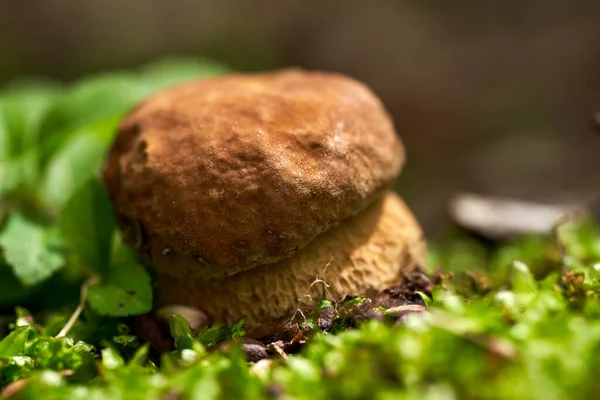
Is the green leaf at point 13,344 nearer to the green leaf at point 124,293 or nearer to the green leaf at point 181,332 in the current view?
the green leaf at point 124,293

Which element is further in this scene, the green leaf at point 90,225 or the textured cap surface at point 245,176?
the green leaf at point 90,225

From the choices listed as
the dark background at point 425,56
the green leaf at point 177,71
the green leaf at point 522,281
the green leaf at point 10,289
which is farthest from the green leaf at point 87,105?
the dark background at point 425,56

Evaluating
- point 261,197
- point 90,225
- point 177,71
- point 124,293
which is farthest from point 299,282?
point 177,71

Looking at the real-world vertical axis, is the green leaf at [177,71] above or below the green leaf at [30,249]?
above

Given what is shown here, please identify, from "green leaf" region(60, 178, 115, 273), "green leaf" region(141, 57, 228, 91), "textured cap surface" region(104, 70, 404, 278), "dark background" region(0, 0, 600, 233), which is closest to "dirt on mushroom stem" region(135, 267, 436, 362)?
"textured cap surface" region(104, 70, 404, 278)

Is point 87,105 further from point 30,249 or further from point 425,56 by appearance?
point 425,56

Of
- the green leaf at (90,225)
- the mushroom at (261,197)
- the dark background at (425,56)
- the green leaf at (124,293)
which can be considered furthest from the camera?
the dark background at (425,56)

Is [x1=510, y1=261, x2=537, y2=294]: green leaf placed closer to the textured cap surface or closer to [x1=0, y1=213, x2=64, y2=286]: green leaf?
the textured cap surface
